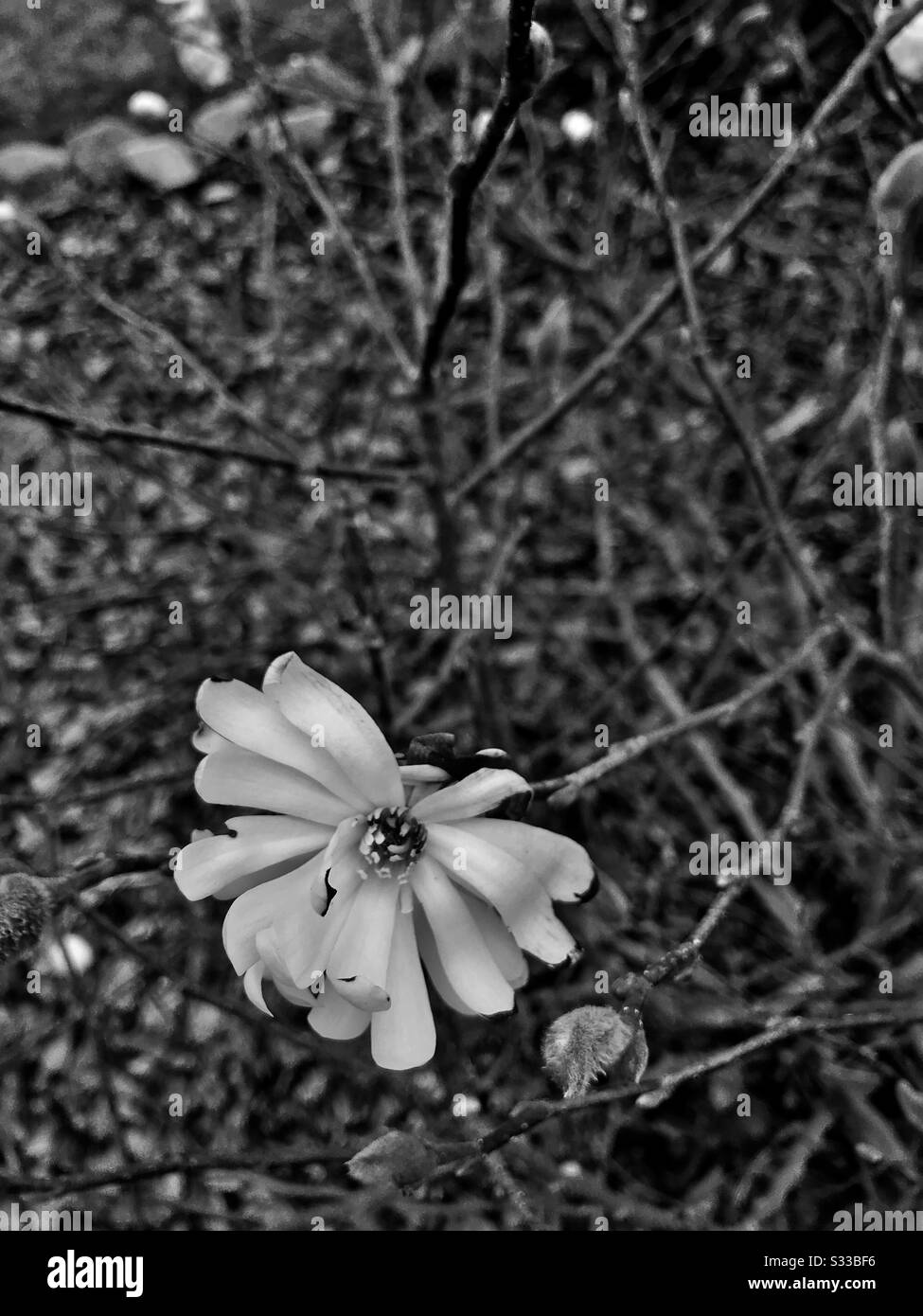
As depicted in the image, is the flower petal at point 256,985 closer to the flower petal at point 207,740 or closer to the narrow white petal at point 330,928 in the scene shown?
the narrow white petal at point 330,928

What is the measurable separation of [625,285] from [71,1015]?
162cm

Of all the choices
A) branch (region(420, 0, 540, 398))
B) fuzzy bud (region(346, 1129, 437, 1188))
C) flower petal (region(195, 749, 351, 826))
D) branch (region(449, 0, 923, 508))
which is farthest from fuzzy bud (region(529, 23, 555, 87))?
fuzzy bud (region(346, 1129, 437, 1188))

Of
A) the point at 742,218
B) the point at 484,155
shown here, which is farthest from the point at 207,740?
the point at 742,218

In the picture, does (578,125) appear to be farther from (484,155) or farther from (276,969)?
(276,969)

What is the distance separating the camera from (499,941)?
31.9 inches

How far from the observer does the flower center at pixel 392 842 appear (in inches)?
31.9

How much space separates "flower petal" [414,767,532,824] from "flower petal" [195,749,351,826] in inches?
2.8

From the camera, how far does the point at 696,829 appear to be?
1822mm

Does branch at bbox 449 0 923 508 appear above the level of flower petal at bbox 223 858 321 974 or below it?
above

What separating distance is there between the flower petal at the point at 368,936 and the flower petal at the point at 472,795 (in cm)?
7

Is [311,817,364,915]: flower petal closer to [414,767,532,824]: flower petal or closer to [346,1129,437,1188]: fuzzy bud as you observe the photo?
[414,767,532,824]: flower petal

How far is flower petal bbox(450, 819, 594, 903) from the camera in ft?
2.43
